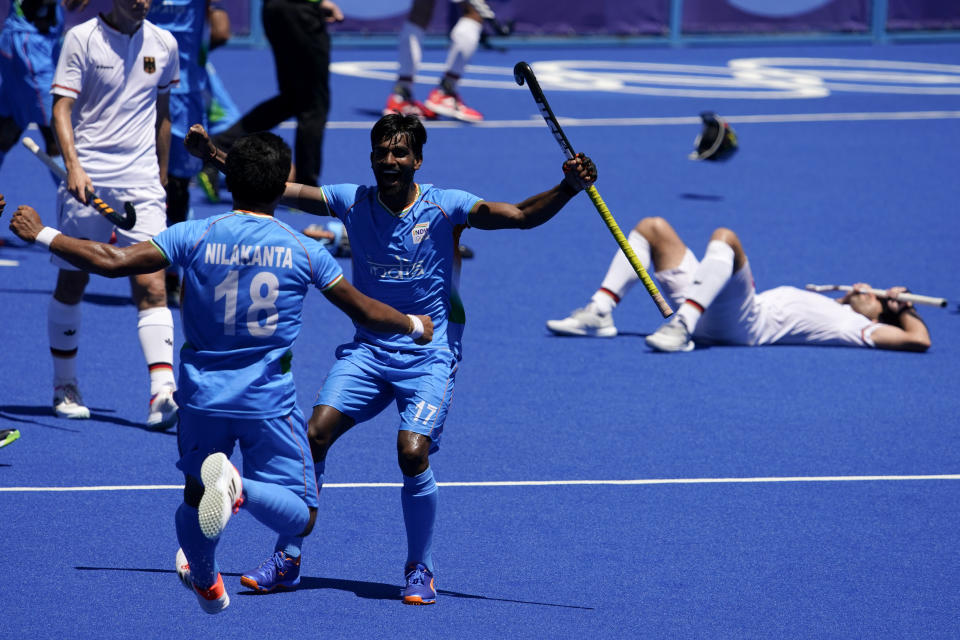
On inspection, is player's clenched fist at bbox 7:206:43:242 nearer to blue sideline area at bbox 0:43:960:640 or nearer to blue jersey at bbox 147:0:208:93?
blue sideline area at bbox 0:43:960:640

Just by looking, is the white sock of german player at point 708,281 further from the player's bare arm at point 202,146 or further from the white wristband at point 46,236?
the white wristband at point 46,236

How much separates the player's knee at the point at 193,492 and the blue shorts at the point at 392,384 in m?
0.67

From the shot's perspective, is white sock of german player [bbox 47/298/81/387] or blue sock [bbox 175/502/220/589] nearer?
blue sock [bbox 175/502/220/589]

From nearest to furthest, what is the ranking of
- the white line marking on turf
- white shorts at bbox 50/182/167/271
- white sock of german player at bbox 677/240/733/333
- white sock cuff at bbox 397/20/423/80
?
the white line marking on turf → white shorts at bbox 50/182/167/271 → white sock of german player at bbox 677/240/733/333 → white sock cuff at bbox 397/20/423/80

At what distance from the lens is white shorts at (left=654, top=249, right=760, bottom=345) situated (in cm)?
893

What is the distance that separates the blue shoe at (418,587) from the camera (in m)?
5.29

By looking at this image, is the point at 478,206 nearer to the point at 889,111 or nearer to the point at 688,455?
the point at 688,455

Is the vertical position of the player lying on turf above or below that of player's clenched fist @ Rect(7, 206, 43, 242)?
below

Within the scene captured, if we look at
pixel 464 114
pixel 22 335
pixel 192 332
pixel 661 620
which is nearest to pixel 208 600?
pixel 192 332

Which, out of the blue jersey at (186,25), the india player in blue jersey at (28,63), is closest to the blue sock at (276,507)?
the blue jersey at (186,25)

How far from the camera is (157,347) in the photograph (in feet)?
23.5

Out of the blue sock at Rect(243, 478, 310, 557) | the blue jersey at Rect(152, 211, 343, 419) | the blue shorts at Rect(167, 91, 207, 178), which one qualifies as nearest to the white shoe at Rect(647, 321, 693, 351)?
the blue shorts at Rect(167, 91, 207, 178)

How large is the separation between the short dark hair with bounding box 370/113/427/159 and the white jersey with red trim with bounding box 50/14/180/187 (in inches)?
91.8

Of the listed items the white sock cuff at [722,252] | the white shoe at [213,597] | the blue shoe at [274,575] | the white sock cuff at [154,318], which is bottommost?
the blue shoe at [274,575]
